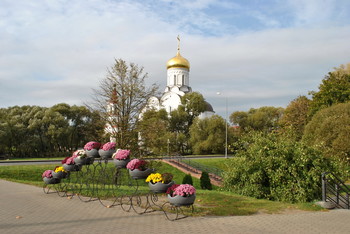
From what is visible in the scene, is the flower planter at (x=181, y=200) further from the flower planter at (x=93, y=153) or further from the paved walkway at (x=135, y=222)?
the flower planter at (x=93, y=153)

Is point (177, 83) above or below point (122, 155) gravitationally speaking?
above

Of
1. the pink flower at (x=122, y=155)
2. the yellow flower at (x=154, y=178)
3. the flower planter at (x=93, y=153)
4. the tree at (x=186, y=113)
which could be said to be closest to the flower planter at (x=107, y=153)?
the flower planter at (x=93, y=153)

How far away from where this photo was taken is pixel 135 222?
7.77 m

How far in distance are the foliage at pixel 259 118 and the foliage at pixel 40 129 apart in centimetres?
2634

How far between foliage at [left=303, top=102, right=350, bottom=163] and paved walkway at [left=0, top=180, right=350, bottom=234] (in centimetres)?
1251

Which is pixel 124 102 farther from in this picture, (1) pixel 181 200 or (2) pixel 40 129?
(2) pixel 40 129

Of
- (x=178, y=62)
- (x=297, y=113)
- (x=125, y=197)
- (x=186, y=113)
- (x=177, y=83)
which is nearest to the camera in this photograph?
(x=125, y=197)

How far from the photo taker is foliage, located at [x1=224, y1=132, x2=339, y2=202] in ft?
38.9

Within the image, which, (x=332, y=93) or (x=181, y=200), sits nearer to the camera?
(x=181, y=200)

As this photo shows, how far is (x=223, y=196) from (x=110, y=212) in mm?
4319

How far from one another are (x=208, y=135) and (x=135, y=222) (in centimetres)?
3830

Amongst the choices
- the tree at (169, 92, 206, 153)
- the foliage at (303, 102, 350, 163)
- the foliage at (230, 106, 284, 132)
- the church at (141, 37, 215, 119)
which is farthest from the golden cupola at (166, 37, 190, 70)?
the foliage at (303, 102, 350, 163)

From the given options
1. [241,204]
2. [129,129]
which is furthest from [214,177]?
[241,204]

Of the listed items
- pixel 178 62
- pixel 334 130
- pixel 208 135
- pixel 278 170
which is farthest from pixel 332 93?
pixel 178 62
